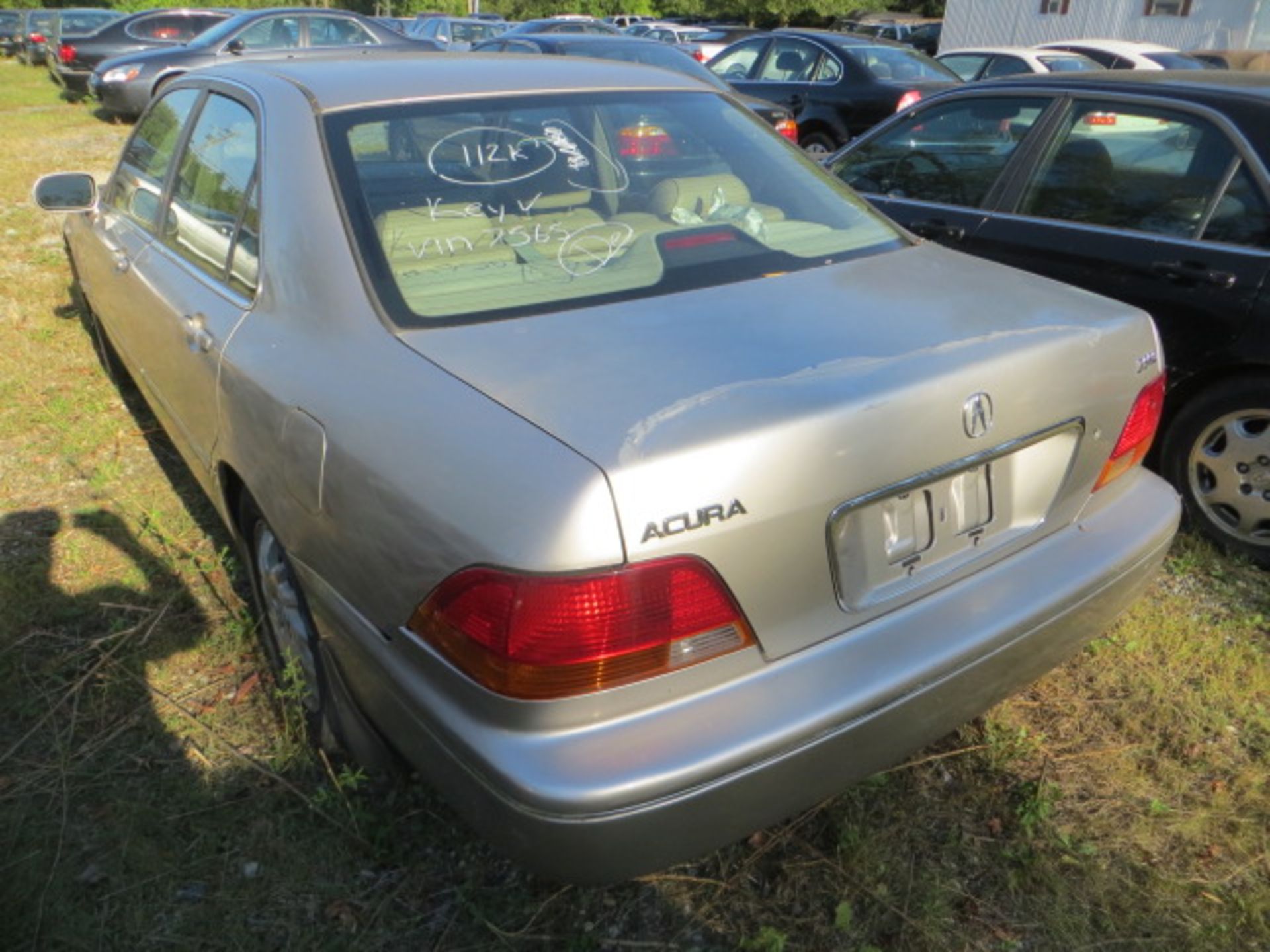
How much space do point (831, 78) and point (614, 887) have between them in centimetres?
935

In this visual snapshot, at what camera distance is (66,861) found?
88.4 inches

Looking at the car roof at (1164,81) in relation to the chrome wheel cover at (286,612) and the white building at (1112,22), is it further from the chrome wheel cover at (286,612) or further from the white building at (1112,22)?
the white building at (1112,22)

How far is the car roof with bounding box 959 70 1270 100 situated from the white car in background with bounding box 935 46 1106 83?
8689mm

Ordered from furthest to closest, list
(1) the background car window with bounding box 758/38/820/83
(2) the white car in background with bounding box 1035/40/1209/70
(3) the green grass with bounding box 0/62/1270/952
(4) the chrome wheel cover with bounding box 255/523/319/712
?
(2) the white car in background with bounding box 1035/40/1209/70 < (1) the background car window with bounding box 758/38/820/83 < (4) the chrome wheel cover with bounding box 255/523/319/712 < (3) the green grass with bounding box 0/62/1270/952

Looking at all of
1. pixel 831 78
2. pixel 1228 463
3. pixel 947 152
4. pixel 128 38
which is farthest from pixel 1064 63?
pixel 128 38

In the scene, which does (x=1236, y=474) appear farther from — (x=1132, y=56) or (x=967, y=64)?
(x=1132, y=56)

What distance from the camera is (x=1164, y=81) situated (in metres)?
3.69

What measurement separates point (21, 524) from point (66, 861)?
1.85 metres

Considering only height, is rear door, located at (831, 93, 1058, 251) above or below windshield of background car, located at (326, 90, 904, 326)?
below

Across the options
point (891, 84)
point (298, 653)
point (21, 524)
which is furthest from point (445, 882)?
point (891, 84)

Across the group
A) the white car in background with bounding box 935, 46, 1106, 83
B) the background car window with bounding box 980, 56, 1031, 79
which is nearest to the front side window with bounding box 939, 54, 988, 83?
the white car in background with bounding box 935, 46, 1106, 83

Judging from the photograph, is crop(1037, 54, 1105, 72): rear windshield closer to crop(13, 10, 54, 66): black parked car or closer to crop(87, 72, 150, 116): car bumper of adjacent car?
crop(87, 72, 150, 116): car bumper of adjacent car

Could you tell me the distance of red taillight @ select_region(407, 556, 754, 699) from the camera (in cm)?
155

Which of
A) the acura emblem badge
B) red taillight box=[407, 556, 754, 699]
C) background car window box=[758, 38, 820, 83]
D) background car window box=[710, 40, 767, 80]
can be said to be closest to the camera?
red taillight box=[407, 556, 754, 699]
